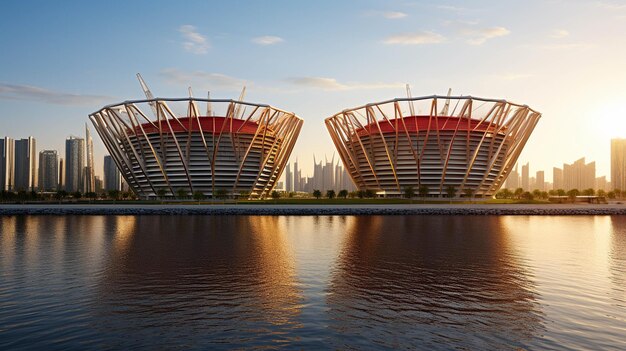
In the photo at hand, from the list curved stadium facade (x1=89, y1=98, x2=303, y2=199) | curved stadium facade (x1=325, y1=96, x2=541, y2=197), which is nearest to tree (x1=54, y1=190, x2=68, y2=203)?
curved stadium facade (x1=89, y1=98, x2=303, y2=199)

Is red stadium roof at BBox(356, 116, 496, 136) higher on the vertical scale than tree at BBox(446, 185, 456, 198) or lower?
higher

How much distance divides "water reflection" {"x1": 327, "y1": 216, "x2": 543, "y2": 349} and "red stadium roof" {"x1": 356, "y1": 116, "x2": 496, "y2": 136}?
326 feet

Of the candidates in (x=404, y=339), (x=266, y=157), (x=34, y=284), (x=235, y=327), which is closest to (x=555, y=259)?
(x=404, y=339)

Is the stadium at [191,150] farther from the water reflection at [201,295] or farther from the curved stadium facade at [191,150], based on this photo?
the water reflection at [201,295]

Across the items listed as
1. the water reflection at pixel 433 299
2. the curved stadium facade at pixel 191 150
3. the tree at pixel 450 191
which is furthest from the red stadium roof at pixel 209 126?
the water reflection at pixel 433 299

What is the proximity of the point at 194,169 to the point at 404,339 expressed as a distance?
121 meters

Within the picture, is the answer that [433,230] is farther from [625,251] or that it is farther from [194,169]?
[194,169]

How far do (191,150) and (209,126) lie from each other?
26.9 ft

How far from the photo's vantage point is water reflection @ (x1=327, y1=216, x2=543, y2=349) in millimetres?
14492

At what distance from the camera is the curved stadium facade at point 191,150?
415 feet

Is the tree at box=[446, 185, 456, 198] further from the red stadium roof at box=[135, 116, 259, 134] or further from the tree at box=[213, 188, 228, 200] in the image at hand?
the tree at box=[213, 188, 228, 200]

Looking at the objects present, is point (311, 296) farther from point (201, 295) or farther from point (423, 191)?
point (423, 191)

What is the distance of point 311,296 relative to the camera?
65.1 ft

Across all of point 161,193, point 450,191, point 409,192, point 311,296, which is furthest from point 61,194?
point 311,296
